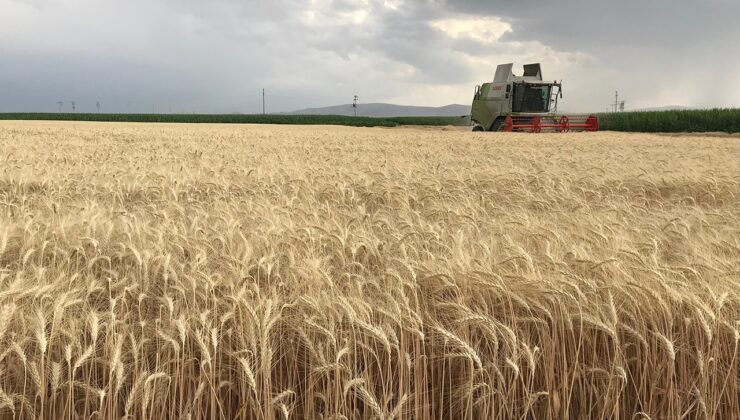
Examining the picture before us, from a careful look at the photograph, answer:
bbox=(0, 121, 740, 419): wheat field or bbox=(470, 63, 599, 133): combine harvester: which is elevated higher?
bbox=(470, 63, 599, 133): combine harvester

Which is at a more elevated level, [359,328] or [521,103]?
[521,103]

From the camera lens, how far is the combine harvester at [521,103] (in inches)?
1072

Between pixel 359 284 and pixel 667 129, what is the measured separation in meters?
44.5

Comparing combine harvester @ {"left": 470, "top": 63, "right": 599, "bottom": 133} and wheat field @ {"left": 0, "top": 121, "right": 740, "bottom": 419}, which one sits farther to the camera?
combine harvester @ {"left": 470, "top": 63, "right": 599, "bottom": 133}

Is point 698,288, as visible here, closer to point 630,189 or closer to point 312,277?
point 312,277

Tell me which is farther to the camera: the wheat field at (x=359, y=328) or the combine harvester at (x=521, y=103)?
the combine harvester at (x=521, y=103)

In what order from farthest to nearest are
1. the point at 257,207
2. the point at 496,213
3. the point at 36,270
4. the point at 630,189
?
the point at 630,189
the point at 496,213
the point at 257,207
the point at 36,270

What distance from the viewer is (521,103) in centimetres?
2780

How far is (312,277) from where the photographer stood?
224 centimetres

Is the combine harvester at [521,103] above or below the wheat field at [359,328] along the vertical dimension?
above

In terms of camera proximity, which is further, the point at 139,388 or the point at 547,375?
the point at 547,375

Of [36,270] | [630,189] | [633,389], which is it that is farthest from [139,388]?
[630,189]

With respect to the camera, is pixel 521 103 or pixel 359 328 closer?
pixel 359 328

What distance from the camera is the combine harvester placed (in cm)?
2723
